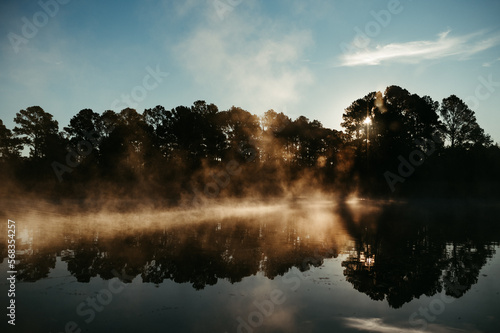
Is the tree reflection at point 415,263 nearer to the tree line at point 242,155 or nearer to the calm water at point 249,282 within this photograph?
the calm water at point 249,282

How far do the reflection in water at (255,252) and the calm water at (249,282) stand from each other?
0.19ft

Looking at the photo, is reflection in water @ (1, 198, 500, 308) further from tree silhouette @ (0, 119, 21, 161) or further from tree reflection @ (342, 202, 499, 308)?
tree silhouette @ (0, 119, 21, 161)

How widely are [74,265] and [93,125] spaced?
5603cm

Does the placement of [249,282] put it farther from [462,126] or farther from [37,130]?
[462,126]

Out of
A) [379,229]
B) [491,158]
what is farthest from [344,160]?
[379,229]

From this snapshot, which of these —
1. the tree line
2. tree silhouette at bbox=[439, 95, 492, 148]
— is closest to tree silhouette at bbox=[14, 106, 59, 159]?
the tree line

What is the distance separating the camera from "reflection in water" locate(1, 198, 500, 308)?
1166 centimetres

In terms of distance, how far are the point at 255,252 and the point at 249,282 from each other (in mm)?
4608

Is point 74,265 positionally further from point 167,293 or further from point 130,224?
point 130,224

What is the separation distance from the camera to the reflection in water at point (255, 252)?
11.7 meters

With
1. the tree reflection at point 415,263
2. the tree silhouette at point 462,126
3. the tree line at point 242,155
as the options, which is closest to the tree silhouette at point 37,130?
the tree line at point 242,155

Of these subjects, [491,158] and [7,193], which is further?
[491,158]

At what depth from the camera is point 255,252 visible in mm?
15875

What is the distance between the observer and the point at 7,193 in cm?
4122
